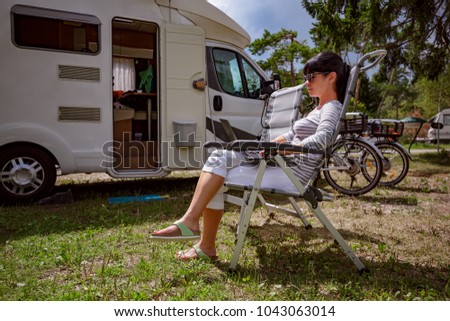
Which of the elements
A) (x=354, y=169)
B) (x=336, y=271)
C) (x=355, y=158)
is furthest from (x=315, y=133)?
(x=355, y=158)

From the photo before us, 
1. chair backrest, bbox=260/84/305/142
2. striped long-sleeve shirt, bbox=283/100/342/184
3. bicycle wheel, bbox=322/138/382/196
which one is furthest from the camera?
bicycle wheel, bbox=322/138/382/196

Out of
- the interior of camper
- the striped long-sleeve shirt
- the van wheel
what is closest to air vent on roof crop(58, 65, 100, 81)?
the interior of camper

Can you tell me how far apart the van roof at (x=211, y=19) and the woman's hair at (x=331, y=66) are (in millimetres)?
2764

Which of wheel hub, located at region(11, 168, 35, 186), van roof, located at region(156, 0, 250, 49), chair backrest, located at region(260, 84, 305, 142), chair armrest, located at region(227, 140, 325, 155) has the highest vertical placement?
van roof, located at region(156, 0, 250, 49)

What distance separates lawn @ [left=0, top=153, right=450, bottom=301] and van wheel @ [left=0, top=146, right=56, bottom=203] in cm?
21

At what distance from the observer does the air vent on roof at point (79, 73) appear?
13.2ft

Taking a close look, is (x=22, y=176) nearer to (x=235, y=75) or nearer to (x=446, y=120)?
(x=235, y=75)

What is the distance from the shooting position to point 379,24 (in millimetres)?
7160

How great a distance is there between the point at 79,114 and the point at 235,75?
205 cm

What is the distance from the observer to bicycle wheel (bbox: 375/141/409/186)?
4973 mm

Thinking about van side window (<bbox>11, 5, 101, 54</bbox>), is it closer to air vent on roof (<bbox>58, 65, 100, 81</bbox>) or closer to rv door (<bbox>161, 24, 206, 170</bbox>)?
air vent on roof (<bbox>58, 65, 100, 81</bbox>)
